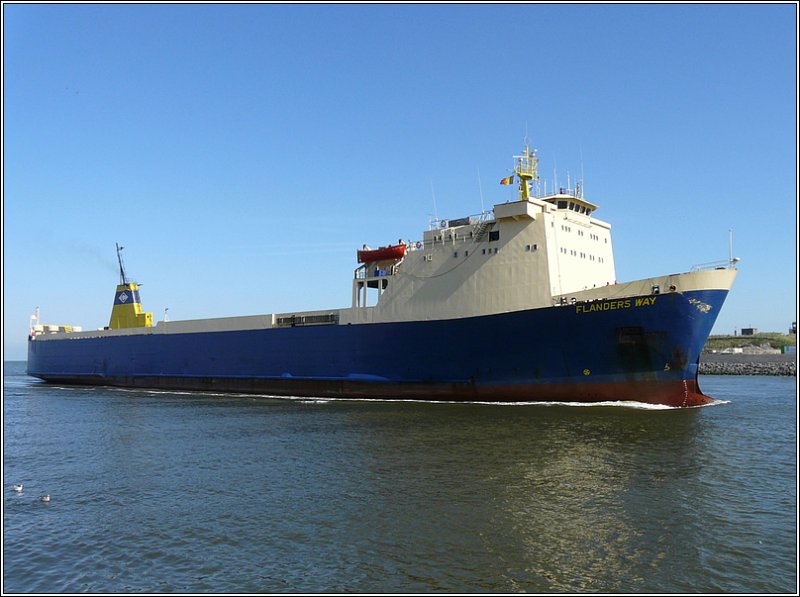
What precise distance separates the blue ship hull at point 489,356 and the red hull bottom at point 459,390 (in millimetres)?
44

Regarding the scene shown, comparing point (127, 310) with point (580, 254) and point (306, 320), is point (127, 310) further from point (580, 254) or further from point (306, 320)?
point (580, 254)

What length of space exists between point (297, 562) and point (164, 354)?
34996 millimetres

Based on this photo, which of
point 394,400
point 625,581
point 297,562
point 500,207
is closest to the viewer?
point 625,581

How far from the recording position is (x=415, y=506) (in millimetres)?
11328

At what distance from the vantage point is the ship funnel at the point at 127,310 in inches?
1811

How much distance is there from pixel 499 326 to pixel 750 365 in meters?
44.1

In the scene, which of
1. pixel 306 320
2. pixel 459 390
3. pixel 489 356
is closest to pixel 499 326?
pixel 489 356

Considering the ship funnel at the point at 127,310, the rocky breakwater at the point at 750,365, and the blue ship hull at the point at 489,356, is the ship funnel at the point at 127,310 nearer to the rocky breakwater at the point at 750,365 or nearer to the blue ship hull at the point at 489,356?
the blue ship hull at the point at 489,356

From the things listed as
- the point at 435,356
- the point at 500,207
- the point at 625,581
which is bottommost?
the point at 625,581

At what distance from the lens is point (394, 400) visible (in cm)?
2861

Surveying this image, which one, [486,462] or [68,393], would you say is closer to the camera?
[486,462]

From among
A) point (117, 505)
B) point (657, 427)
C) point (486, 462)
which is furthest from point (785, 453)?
point (117, 505)

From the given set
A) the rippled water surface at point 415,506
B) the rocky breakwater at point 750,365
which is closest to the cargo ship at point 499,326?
the rippled water surface at point 415,506

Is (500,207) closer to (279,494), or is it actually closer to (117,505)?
(279,494)
